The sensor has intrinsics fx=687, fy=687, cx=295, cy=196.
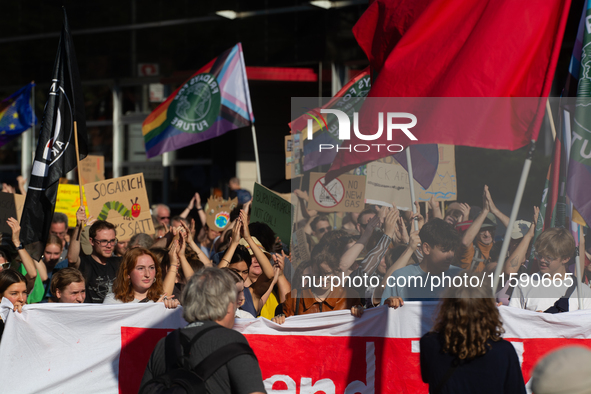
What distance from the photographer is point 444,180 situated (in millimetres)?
6859

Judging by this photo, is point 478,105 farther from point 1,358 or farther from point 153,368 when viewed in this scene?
point 1,358

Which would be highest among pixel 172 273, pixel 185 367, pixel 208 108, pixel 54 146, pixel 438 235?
pixel 208 108

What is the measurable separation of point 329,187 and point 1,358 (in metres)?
3.43

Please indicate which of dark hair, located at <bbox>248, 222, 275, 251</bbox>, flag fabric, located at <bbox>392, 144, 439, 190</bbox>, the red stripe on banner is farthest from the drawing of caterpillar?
flag fabric, located at <bbox>392, 144, 439, 190</bbox>

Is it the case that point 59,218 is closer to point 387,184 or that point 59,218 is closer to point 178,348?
point 387,184

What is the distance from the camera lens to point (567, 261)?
4.86 meters

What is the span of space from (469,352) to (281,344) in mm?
2007

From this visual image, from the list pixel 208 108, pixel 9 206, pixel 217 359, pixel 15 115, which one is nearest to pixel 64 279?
pixel 217 359

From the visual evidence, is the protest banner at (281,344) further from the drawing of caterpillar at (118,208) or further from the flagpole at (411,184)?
the drawing of caterpillar at (118,208)

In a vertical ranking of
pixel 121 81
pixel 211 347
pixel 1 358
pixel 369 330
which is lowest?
pixel 1 358

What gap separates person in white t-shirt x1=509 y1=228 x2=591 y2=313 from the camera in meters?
4.83

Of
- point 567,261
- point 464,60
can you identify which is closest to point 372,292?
point 567,261

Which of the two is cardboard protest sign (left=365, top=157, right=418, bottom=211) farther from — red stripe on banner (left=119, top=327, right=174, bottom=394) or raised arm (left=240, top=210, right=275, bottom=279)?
red stripe on banner (left=119, top=327, right=174, bottom=394)

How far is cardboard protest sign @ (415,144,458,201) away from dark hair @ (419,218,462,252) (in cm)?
169
